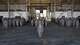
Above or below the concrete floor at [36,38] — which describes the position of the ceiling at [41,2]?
above

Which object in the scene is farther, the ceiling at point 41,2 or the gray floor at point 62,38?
the ceiling at point 41,2

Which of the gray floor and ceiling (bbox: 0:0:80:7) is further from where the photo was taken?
ceiling (bbox: 0:0:80:7)

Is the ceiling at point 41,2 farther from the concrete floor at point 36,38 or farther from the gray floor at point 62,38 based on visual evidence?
the gray floor at point 62,38

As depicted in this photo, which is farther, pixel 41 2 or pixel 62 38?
pixel 41 2

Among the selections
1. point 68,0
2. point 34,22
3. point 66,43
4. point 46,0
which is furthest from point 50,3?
point 66,43

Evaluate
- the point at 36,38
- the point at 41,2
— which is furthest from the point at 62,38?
the point at 41,2

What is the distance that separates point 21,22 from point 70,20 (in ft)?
21.9

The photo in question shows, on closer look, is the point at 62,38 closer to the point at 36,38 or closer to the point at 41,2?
the point at 36,38

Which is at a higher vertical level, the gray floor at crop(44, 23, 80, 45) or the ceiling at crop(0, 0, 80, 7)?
the ceiling at crop(0, 0, 80, 7)

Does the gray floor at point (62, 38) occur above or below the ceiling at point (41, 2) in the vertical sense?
below

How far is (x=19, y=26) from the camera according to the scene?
22203 millimetres

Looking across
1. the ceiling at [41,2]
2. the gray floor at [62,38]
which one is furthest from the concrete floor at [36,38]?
the ceiling at [41,2]

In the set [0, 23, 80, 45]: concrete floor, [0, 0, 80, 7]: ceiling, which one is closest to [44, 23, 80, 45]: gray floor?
[0, 23, 80, 45]: concrete floor

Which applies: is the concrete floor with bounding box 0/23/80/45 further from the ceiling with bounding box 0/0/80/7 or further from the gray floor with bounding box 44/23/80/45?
the ceiling with bounding box 0/0/80/7
